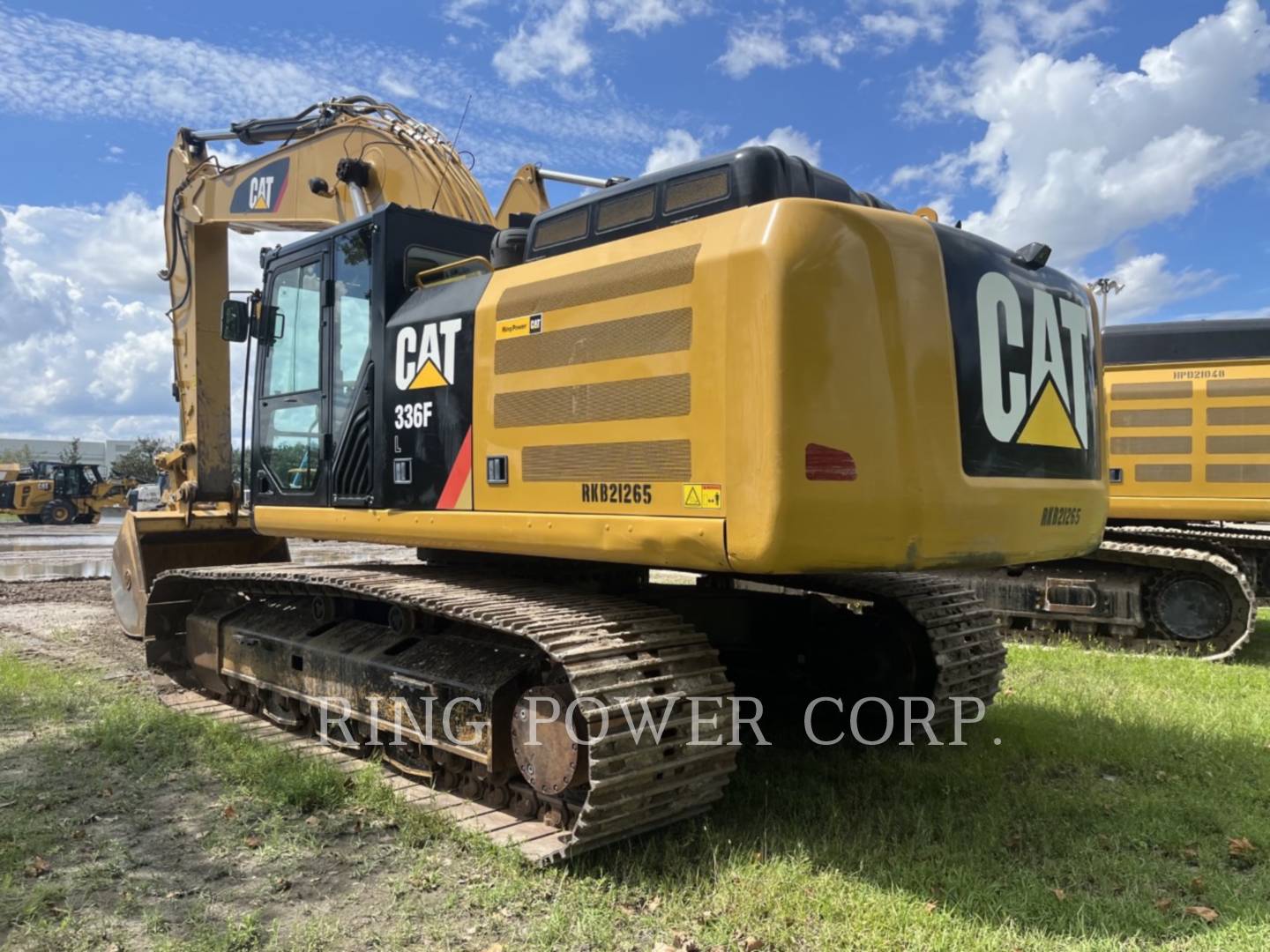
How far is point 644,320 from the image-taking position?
385cm

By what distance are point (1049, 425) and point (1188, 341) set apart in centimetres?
659

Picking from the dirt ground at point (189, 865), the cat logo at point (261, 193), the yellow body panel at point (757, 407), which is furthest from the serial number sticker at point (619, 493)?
the cat logo at point (261, 193)

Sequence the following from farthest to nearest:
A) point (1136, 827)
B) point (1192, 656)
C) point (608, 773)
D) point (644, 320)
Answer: point (1192, 656) < point (1136, 827) < point (644, 320) < point (608, 773)

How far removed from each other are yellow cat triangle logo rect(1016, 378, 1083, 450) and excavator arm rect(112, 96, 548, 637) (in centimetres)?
386

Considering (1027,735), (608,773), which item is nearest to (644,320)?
(608,773)

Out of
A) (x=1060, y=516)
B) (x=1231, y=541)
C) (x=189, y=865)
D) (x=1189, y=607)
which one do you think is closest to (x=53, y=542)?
(x=189, y=865)

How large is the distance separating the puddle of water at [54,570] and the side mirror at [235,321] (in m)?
9.03

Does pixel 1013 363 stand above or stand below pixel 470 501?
above

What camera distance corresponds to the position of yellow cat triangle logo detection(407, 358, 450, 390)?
474 cm

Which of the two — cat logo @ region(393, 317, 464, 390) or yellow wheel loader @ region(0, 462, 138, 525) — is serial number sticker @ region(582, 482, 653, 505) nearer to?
cat logo @ region(393, 317, 464, 390)

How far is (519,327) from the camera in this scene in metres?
4.35

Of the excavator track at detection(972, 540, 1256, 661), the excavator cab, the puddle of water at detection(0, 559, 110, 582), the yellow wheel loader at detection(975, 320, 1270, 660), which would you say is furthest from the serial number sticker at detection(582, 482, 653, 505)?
the puddle of water at detection(0, 559, 110, 582)

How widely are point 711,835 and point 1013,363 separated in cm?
230

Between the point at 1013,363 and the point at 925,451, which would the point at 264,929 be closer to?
the point at 925,451
